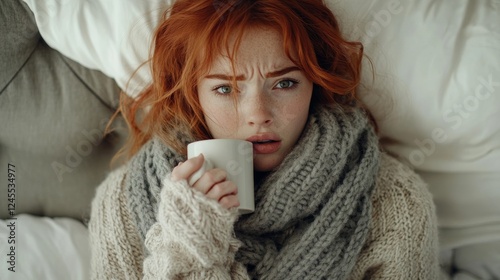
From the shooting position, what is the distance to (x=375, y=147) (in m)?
0.91

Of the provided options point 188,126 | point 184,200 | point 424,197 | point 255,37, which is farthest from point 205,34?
point 424,197

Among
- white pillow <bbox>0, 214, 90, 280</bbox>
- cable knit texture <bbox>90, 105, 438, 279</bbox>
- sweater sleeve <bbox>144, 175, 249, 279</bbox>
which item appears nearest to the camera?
sweater sleeve <bbox>144, 175, 249, 279</bbox>

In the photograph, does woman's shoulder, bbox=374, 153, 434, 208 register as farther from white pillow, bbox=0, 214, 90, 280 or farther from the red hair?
white pillow, bbox=0, 214, 90, 280

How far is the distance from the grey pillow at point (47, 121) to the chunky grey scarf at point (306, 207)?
28cm

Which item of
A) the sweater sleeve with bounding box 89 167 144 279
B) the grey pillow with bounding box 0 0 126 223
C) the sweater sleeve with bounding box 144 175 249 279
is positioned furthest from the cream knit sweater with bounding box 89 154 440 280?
the grey pillow with bounding box 0 0 126 223

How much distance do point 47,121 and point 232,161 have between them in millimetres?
528

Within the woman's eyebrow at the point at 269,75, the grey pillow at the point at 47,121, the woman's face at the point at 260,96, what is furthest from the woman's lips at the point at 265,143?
the grey pillow at the point at 47,121

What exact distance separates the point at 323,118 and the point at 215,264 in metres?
0.36

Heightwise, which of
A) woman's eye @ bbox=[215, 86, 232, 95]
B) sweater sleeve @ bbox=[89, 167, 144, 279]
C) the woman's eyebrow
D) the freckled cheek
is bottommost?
sweater sleeve @ bbox=[89, 167, 144, 279]

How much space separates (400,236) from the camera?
2.89 feet

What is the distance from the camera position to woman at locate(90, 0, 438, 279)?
83 cm

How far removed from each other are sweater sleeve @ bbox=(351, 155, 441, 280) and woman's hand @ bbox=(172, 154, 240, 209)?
0.31m

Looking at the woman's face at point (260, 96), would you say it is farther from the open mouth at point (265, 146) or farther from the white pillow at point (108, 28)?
the white pillow at point (108, 28)

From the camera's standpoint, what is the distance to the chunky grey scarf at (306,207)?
84 centimetres
